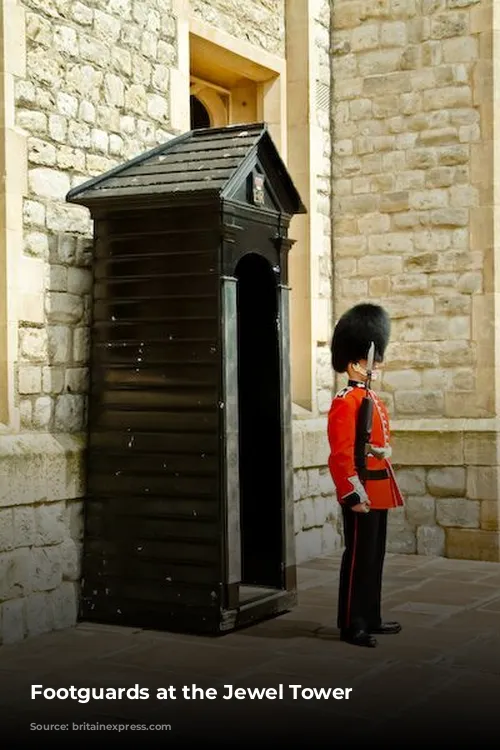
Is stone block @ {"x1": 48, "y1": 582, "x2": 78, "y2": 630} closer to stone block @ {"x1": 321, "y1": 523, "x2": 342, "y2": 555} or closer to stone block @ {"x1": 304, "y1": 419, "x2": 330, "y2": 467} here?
stone block @ {"x1": 304, "y1": 419, "x2": 330, "y2": 467}

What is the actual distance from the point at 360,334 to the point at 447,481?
285 cm

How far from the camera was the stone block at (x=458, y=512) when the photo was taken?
7.77 meters

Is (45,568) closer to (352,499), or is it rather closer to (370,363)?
(352,499)

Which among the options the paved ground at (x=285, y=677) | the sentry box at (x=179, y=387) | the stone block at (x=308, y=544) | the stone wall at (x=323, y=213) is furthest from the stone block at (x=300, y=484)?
the sentry box at (x=179, y=387)

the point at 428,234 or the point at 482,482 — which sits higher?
the point at 428,234

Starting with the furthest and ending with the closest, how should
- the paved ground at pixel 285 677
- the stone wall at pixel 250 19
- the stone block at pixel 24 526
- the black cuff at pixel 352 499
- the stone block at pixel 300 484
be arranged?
1. the stone block at pixel 300 484
2. the stone wall at pixel 250 19
3. the stone block at pixel 24 526
4. the black cuff at pixel 352 499
5. the paved ground at pixel 285 677

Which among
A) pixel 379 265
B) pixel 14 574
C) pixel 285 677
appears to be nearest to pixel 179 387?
pixel 14 574

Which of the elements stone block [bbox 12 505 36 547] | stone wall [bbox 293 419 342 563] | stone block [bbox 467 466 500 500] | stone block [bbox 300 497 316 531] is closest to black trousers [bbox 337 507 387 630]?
stone block [bbox 12 505 36 547]

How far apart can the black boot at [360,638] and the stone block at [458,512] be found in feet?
9.18

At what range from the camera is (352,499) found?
16.5 feet

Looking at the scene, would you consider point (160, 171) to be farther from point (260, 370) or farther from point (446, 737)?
point (446, 737)

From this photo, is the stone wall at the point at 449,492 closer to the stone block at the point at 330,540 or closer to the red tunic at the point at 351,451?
the stone block at the point at 330,540

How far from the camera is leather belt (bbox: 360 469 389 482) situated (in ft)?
16.9

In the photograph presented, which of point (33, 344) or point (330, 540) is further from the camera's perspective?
point (330, 540)
